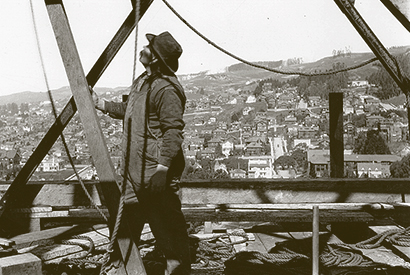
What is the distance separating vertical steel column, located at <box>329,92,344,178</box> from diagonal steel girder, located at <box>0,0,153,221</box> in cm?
358

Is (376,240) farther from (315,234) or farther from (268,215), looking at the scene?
Result: (315,234)

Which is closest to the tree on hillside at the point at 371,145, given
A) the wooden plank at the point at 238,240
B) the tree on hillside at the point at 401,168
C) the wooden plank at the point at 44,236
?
the tree on hillside at the point at 401,168

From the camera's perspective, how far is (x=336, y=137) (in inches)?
292

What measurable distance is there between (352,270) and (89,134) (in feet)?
9.02

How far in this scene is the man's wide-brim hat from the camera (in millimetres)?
4492

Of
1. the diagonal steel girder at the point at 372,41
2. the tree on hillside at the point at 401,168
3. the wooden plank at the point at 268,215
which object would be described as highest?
the diagonal steel girder at the point at 372,41

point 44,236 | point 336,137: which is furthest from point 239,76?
point 44,236

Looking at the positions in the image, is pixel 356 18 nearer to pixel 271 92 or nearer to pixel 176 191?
pixel 176 191

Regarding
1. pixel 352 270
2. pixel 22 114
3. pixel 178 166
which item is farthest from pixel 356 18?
pixel 22 114

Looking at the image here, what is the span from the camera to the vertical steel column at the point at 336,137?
7306mm

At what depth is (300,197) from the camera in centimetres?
593

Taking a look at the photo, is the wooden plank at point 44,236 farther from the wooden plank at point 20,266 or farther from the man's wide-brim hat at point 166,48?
the man's wide-brim hat at point 166,48

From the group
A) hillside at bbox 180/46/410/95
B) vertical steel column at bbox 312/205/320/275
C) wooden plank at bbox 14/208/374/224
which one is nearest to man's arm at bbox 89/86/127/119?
wooden plank at bbox 14/208/374/224

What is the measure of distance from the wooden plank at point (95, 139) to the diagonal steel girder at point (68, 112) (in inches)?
39.5
